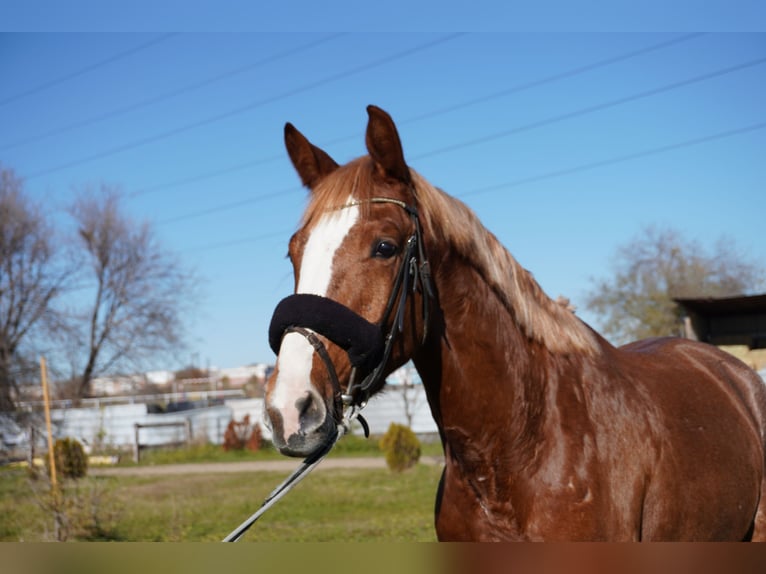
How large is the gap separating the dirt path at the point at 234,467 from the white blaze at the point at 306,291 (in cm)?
1387

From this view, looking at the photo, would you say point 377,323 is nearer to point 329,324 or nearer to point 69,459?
point 329,324

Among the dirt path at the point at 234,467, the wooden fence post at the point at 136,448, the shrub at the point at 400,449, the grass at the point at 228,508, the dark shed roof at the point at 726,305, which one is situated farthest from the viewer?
the wooden fence post at the point at 136,448

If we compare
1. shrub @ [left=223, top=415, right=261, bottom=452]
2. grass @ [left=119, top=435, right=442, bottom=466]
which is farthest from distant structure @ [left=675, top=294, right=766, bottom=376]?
shrub @ [left=223, top=415, right=261, bottom=452]

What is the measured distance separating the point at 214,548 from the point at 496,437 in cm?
154

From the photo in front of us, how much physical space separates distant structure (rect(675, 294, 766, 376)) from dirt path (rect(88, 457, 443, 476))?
276 inches

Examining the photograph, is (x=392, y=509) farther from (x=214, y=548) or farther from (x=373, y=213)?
(x=214, y=548)

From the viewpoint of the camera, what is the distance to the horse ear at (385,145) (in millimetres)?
2125

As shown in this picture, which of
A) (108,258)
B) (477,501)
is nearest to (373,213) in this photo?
(477,501)

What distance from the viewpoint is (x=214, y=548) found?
2.60 ft

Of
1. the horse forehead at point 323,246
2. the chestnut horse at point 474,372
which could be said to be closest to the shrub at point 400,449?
the chestnut horse at point 474,372

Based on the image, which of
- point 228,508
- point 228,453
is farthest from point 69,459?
point 228,453

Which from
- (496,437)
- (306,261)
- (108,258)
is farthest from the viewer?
(108,258)

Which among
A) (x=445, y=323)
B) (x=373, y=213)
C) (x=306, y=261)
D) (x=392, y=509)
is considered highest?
(x=373, y=213)

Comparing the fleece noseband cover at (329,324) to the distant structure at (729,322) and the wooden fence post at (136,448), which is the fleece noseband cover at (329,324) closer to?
the distant structure at (729,322)
